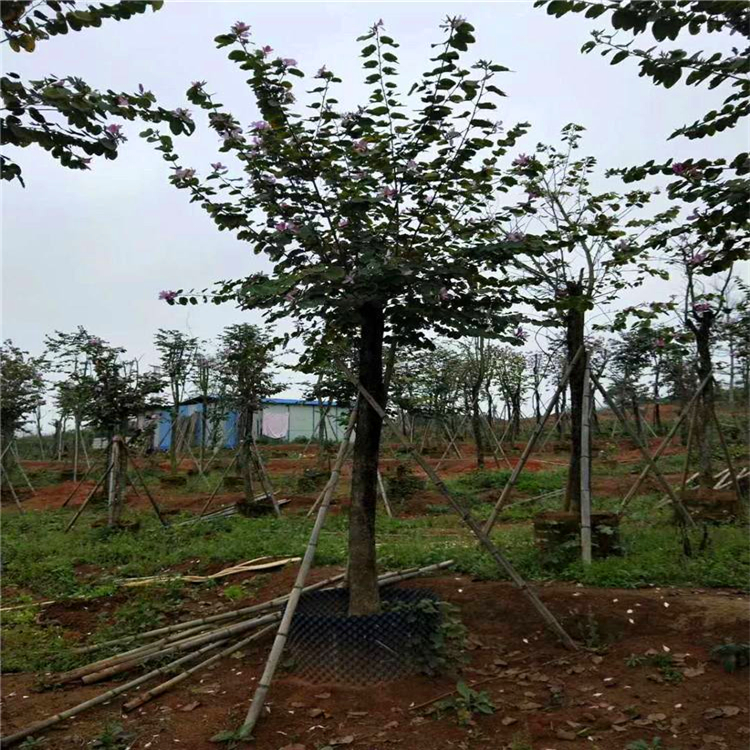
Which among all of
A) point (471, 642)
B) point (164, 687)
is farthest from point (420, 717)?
point (164, 687)

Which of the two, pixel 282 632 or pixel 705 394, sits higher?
pixel 705 394

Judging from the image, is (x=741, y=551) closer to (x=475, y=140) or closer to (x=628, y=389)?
(x=475, y=140)

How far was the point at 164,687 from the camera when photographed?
4.53 meters

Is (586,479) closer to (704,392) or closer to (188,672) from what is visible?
(188,672)

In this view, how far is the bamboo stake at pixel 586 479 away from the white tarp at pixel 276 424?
2843 centimetres

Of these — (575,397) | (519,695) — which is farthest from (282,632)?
(575,397)

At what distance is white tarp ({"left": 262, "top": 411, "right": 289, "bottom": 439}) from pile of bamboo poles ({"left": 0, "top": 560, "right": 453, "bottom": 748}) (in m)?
28.4

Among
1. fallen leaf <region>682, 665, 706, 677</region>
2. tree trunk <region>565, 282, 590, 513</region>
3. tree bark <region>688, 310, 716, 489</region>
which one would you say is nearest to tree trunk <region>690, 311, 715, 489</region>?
tree bark <region>688, 310, 716, 489</region>

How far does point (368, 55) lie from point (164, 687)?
14.2 feet

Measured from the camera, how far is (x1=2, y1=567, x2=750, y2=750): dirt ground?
367 centimetres

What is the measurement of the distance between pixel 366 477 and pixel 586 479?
77.0 inches

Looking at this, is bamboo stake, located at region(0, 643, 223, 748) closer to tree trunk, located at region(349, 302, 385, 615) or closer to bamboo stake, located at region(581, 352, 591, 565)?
tree trunk, located at region(349, 302, 385, 615)

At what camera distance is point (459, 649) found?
4.71m

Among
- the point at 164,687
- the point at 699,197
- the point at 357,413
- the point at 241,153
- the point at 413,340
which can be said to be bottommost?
the point at 164,687
